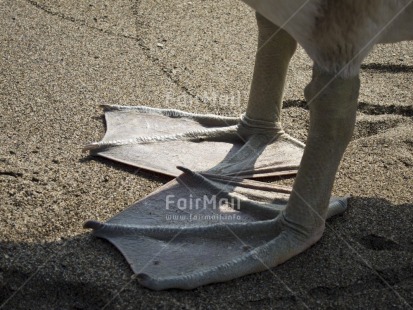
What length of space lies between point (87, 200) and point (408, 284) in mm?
1128

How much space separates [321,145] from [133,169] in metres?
0.85

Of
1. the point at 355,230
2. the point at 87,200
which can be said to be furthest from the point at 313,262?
the point at 87,200

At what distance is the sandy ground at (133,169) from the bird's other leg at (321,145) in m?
0.14

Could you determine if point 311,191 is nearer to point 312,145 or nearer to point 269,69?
point 312,145

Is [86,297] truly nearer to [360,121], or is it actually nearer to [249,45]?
[360,121]

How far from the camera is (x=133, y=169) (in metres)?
3.11

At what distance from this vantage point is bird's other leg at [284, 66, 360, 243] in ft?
8.22

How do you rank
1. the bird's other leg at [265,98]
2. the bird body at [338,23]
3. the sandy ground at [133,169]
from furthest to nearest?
the bird's other leg at [265,98] < the sandy ground at [133,169] < the bird body at [338,23]

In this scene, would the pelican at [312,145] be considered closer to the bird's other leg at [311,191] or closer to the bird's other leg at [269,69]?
the bird's other leg at [311,191]

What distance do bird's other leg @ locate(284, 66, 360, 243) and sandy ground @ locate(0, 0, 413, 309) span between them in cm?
14

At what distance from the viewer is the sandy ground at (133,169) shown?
8.08 feet

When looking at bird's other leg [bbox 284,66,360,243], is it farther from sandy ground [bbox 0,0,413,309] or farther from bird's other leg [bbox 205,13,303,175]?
bird's other leg [bbox 205,13,303,175]

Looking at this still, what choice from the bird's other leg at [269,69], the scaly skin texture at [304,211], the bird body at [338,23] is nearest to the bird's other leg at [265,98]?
the bird's other leg at [269,69]

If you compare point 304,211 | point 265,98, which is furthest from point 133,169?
point 304,211
